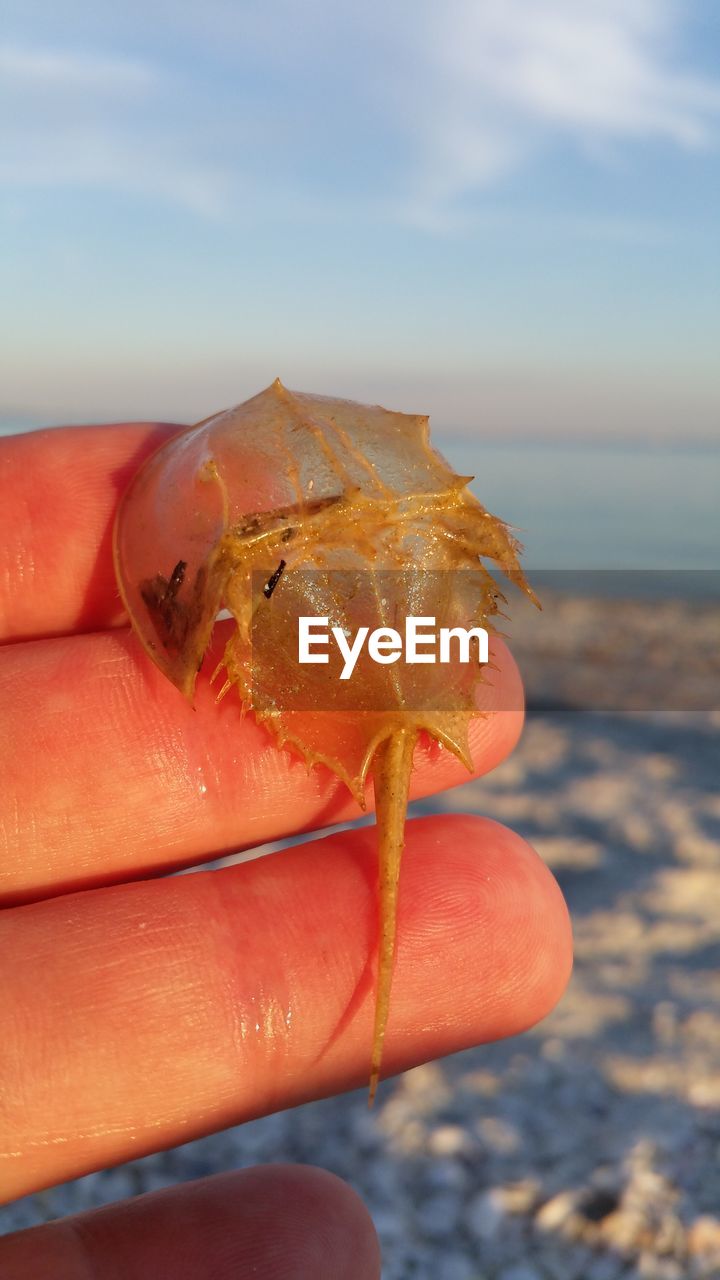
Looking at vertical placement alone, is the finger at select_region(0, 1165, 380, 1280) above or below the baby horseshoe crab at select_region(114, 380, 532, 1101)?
below

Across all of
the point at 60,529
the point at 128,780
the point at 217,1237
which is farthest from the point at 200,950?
the point at 60,529

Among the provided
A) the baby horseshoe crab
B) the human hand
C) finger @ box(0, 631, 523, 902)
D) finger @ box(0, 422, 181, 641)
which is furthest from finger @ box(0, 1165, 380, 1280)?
finger @ box(0, 422, 181, 641)

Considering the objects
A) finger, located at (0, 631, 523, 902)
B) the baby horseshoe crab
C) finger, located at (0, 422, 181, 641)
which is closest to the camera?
the baby horseshoe crab

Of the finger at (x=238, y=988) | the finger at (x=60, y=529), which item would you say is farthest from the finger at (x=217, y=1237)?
the finger at (x=60, y=529)

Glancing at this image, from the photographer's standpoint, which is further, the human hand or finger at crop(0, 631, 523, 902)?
finger at crop(0, 631, 523, 902)

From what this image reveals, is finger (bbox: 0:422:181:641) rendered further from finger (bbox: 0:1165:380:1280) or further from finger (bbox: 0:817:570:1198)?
finger (bbox: 0:1165:380:1280)

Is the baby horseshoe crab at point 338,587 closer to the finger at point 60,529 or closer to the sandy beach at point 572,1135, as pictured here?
the finger at point 60,529

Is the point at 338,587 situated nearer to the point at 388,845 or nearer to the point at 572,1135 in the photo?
the point at 388,845
